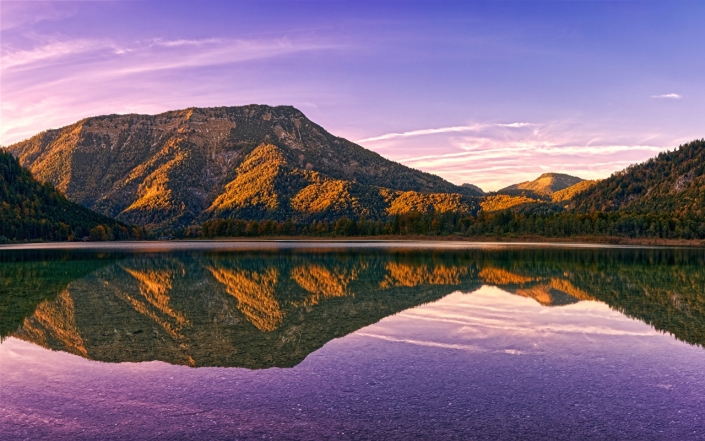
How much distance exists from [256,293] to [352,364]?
801 inches

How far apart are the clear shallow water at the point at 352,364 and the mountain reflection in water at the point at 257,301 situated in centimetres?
19

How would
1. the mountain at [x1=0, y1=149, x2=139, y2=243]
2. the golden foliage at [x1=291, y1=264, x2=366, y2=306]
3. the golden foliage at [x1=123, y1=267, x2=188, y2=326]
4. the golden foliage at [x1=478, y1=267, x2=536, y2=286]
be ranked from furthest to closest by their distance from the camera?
the mountain at [x1=0, y1=149, x2=139, y2=243] → the golden foliage at [x1=478, y1=267, x2=536, y2=286] → the golden foliage at [x1=291, y1=264, x2=366, y2=306] → the golden foliage at [x1=123, y1=267, x2=188, y2=326]

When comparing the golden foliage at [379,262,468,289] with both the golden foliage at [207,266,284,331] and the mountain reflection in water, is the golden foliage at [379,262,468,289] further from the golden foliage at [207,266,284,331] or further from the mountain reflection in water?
the golden foliage at [207,266,284,331]

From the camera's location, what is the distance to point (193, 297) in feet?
118

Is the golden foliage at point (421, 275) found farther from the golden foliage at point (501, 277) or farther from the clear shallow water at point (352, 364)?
the clear shallow water at point (352, 364)

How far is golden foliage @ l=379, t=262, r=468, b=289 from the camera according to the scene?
44.9m

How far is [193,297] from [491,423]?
2664cm

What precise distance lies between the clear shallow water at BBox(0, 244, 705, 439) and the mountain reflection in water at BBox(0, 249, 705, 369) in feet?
0.64

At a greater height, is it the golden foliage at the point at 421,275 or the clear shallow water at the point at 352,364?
the clear shallow water at the point at 352,364

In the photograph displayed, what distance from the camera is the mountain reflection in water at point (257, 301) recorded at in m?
21.8

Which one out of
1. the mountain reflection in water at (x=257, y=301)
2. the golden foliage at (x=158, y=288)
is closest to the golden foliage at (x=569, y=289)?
the mountain reflection in water at (x=257, y=301)

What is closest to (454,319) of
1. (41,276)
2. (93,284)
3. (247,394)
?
(247,394)

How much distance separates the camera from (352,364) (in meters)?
18.6

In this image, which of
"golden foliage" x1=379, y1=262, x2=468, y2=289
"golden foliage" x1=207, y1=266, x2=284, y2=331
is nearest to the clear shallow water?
"golden foliage" x1=207, y1=266, x2=284, y2=331
